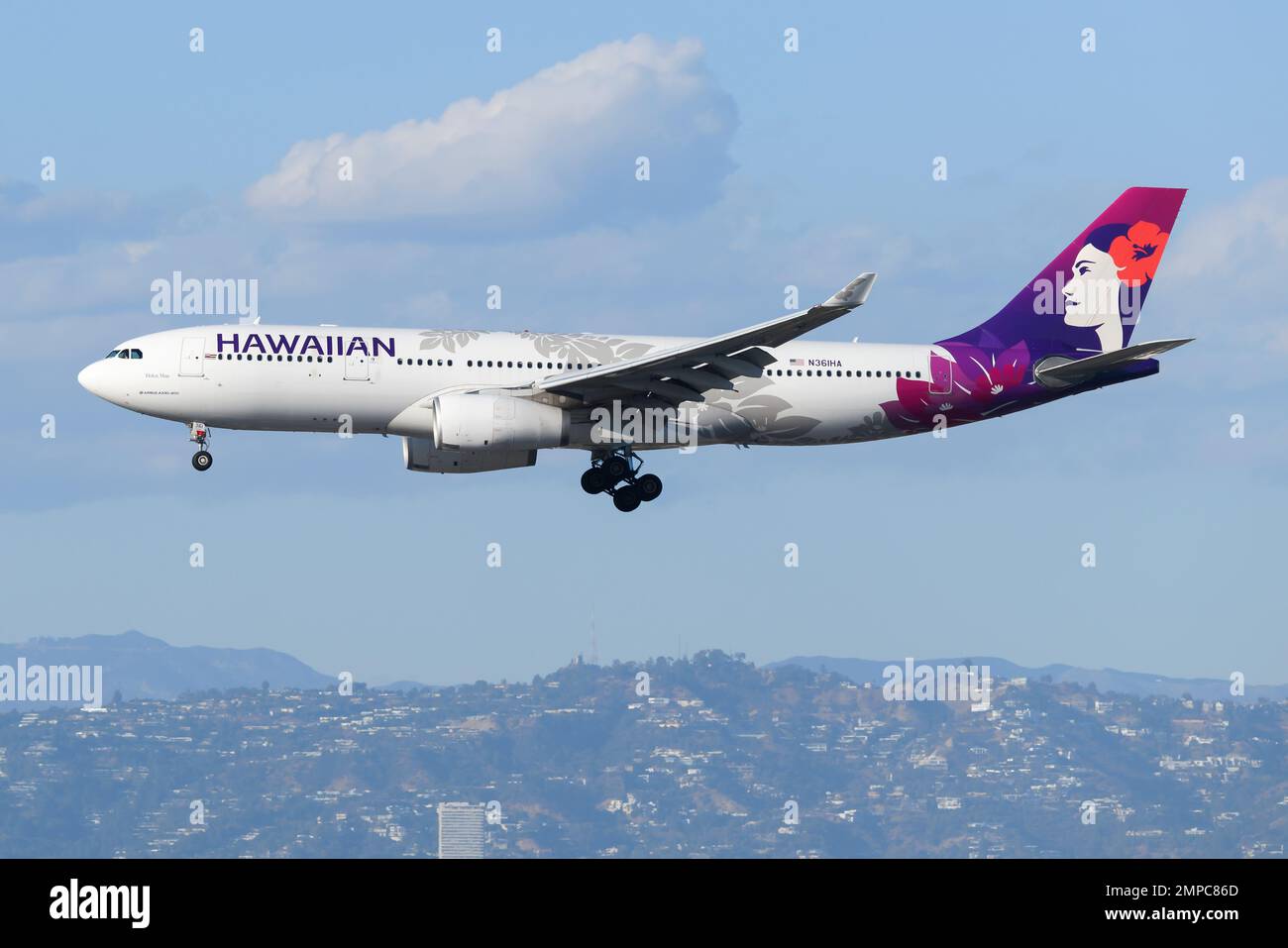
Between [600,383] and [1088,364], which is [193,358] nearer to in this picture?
[600,383]

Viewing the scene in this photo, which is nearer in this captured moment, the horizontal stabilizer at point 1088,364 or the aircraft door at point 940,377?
the horizontal stabilizer at point 1088,364

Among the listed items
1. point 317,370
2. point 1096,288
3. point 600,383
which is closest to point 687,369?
point 600,383

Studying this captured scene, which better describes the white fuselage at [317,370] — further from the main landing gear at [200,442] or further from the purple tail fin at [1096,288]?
the purple tail fin at [1096,288]

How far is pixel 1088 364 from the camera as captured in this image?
162 feet

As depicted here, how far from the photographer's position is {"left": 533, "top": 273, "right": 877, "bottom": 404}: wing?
4406 centimetres

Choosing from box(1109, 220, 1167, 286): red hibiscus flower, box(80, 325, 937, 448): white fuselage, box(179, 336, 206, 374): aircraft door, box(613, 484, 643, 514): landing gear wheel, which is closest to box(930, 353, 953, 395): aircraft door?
box(80, 325, 937, 448): white fuselage

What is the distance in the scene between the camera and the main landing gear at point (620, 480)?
4975cm

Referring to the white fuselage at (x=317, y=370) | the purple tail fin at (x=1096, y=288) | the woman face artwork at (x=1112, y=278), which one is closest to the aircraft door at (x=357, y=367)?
the white fuselage at (x=317, y=370)

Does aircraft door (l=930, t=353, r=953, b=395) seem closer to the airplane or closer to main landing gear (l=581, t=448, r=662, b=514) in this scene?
the airplane

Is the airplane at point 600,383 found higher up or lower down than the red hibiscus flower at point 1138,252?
lower down

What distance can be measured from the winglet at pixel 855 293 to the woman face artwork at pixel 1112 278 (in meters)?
14.1

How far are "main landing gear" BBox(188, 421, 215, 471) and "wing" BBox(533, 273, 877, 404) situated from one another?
8.55 meters
